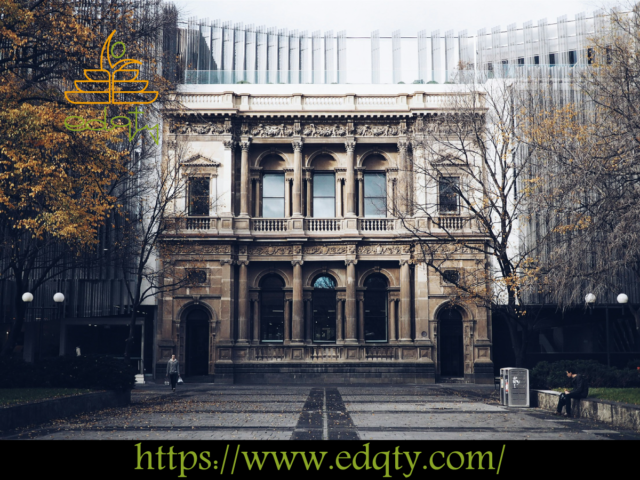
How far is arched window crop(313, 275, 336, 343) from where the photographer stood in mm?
40531

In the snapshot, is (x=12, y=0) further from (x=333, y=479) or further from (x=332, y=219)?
(x=332, y=219)

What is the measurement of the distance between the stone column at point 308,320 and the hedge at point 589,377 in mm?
17030

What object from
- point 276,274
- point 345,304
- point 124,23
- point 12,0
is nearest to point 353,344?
point 345,304

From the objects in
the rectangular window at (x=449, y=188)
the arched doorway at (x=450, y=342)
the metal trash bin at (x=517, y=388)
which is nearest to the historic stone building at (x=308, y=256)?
the arched doorway at (x=450, y=342)

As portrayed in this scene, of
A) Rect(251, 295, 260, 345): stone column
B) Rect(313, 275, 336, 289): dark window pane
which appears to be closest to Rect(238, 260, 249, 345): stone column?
Rect(251, 295, 260, 345): stone column

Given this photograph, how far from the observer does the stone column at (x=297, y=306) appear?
39125mm

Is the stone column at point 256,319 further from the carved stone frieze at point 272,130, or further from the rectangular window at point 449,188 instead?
the rectangular window at point 449,188

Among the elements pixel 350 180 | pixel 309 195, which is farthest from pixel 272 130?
pixel 350 180

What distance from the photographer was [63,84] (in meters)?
20.8

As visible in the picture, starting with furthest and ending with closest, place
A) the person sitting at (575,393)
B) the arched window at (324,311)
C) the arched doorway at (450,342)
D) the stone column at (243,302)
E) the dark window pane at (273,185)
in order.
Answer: the dark window pane at (273,185) < the arched window at (324,311) < the stone column at (243,302) < the arched doorway at (450,342) < the person sitting at (575,393)

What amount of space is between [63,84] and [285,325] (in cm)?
2205

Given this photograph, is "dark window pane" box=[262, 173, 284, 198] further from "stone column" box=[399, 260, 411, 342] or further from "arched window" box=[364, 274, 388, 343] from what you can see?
"stone column" box=[399, 260, 411, 342]

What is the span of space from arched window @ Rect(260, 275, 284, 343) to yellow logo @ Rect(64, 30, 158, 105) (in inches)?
891

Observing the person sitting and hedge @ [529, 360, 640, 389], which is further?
hedge @ [529, 360, 640, 389]
